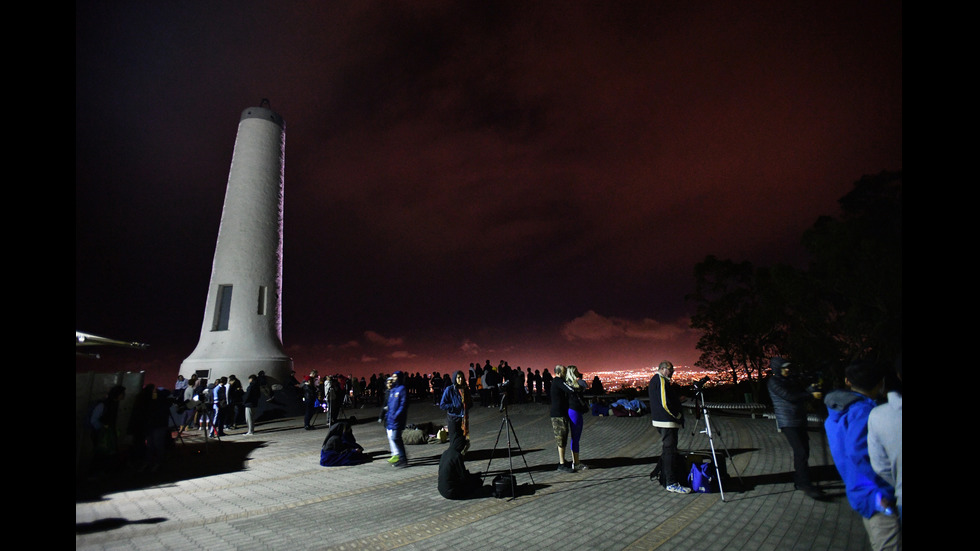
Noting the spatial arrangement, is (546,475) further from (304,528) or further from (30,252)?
(30,252)

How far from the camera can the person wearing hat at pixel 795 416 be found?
5980 millimetres

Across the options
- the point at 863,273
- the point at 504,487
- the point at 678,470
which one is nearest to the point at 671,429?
the point at 678,470

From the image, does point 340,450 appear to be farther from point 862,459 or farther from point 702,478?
point 862,459

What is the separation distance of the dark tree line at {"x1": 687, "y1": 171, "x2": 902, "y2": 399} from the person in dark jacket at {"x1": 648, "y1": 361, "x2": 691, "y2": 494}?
2.86 metres

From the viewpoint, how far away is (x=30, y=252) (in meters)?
3.00

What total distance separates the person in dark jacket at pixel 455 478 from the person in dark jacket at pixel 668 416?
309 cm

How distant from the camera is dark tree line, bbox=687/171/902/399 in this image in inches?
524

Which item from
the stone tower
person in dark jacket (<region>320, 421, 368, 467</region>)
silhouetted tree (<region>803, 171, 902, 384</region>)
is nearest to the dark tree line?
silhouetted tree (<region>803, 171, 902, 384</region>)

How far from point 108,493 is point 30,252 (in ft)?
25.8

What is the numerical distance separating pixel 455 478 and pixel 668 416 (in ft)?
11.8

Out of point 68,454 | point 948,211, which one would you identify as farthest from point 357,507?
point 948,211

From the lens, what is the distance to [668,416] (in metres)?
6.75

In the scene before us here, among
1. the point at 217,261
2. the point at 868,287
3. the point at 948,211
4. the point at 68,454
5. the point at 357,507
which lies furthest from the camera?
the point at 217,261

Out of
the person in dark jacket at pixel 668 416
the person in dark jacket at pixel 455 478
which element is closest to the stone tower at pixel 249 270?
the person in dark jacket at pixel 455 478
